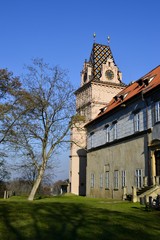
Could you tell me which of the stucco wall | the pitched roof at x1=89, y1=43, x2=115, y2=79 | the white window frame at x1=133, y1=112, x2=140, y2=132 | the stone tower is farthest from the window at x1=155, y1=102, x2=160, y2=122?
the pitched roof at x1=89, y1=43, x2=115, y2=79

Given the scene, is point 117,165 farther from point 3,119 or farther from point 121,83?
point 121,83

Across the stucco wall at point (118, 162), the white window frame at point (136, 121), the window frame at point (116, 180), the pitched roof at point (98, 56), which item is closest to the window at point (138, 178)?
the stucco wall at point (118, 162)

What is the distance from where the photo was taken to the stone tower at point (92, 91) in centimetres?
4994

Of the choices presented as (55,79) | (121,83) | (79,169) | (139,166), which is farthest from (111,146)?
(121,83)

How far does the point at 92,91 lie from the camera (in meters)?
51.5

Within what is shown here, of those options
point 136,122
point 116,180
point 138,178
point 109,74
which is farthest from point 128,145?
point 109,74

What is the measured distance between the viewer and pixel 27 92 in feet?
94.7

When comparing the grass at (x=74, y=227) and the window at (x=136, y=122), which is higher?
the window at (x=136, y=122)

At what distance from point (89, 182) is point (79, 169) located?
43.7ft

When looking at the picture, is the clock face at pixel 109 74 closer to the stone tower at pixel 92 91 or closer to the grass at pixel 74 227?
the stone tower at pixel 92 91

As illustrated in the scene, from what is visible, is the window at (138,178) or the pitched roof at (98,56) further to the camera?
the pitched roof at (98,56)

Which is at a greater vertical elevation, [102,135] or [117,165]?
[102,135]

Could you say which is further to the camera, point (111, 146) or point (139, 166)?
point (111, 146)

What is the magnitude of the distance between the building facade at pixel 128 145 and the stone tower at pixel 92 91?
12.2 meters
